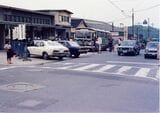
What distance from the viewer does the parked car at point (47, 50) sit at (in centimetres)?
2965

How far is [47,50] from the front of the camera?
97.7 ft

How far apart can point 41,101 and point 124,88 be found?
13.3 feet

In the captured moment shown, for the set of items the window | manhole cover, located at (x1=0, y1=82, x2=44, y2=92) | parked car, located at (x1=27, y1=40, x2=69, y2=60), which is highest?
the window

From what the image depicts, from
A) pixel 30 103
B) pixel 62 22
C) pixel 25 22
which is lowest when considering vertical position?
pixel 30 103

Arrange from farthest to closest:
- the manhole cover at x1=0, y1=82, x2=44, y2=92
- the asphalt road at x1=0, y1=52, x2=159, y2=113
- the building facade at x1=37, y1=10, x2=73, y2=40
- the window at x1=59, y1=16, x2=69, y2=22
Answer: the window at x1=59, y1=16, x2=69, y2=22 → the building facade at x1=37, y1=10, x2=73, y2=40 → the manhole cover at x1=0, y1=82, x2=44, y2=92 → the asphalt road at x1=0, y1=52, x2=159, y2=113

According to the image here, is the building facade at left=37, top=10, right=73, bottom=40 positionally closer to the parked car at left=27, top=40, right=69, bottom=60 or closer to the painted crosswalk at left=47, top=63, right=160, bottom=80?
the parked car at left=27, top=40, right=69, bottom=60

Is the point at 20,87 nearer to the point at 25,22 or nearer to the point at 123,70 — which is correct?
the point at 123,70

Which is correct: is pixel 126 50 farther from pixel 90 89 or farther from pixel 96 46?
pixel 90 89

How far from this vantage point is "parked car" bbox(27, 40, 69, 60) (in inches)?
1167

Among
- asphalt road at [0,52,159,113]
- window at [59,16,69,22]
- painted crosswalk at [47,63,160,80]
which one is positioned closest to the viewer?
asphalt road at [0,52,159,113]

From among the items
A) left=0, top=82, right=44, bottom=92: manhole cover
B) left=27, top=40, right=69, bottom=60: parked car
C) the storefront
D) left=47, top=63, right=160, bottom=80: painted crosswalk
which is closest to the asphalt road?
left=0, top=82, right=44, bottom=92: manhole cover

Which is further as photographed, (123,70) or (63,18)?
(63,18)

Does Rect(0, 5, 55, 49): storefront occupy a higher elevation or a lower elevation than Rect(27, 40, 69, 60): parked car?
higher

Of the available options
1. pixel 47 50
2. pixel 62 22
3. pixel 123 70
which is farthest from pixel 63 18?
pixel 123 70
